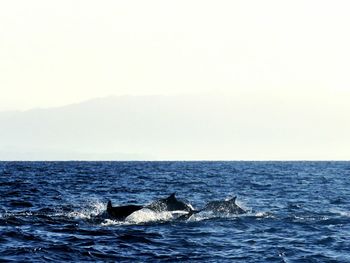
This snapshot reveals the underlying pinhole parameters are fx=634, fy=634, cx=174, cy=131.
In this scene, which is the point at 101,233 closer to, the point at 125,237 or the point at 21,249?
the point at 125,237

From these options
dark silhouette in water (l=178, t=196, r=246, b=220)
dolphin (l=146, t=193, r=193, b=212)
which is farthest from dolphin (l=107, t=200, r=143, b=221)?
dark silhouette in water (l=178, t=196, r=246, b=220)

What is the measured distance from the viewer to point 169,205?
2716 cm

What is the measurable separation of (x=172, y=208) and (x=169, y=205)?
0.60ft

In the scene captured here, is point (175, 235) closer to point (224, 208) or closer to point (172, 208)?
point (172, 208)

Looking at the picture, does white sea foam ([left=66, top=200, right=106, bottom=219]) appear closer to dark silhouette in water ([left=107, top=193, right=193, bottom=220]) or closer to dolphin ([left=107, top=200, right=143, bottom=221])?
dolphin ([left=107, top=200, right=143, bottom=221])

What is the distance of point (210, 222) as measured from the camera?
2494 centimetres

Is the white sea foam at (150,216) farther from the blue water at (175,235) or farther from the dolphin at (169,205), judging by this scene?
the dolphin at (169,205)

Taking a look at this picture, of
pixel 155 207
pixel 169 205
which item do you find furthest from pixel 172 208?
pixel 155 207

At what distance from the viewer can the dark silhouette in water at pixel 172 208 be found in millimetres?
26000

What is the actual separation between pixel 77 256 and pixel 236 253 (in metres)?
4.53

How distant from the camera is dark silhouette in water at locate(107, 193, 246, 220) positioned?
2600 centimetres

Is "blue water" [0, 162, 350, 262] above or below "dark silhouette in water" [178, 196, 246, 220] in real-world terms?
below

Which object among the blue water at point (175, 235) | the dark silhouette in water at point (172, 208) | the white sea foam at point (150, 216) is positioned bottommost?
the blue water at point (175, 235)

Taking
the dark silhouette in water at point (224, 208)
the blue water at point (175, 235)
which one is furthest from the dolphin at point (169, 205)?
the dark silhouette in water at point (224, 208)
